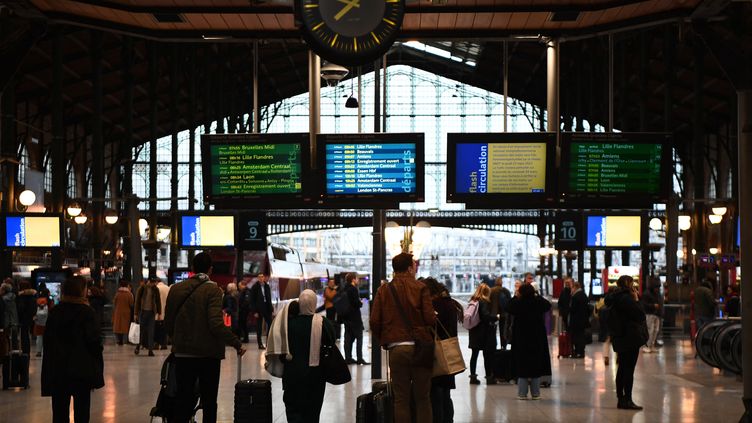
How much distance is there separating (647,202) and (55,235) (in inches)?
568

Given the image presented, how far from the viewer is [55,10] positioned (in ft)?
33.8

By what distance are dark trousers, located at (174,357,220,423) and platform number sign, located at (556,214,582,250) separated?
47.3 ft

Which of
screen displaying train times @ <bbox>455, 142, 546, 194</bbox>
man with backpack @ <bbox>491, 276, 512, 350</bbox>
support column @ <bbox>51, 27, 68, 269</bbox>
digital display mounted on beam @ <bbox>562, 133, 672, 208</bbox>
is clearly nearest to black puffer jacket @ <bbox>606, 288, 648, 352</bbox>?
digital display mounted on beam @ <bbox>562, 133, 672, 208</bbox>

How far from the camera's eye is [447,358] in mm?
9102

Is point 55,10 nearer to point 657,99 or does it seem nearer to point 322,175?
point 322,175

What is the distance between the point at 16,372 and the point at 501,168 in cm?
699

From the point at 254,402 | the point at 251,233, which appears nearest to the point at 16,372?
the point at 254,402

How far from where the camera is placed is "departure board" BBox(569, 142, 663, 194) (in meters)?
12.4

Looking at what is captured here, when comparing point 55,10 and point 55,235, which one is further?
point 55,235

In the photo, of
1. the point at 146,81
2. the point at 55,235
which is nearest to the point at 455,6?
the point at 55,235

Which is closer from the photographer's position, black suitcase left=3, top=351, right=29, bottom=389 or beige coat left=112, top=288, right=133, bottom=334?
black suitcase left=3, top=351, right=29, bottom=389

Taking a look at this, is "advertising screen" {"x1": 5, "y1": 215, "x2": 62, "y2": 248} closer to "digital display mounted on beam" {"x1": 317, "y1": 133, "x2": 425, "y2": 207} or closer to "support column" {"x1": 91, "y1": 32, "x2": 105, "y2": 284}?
"support column" {"x1": 91, "y1": 32, "x2": 105, "y2": 284}

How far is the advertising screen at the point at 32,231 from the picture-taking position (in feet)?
76.6

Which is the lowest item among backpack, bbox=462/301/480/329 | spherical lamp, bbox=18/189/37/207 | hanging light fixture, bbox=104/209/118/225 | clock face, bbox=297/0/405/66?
backpack, bbox=462/301/480/329
